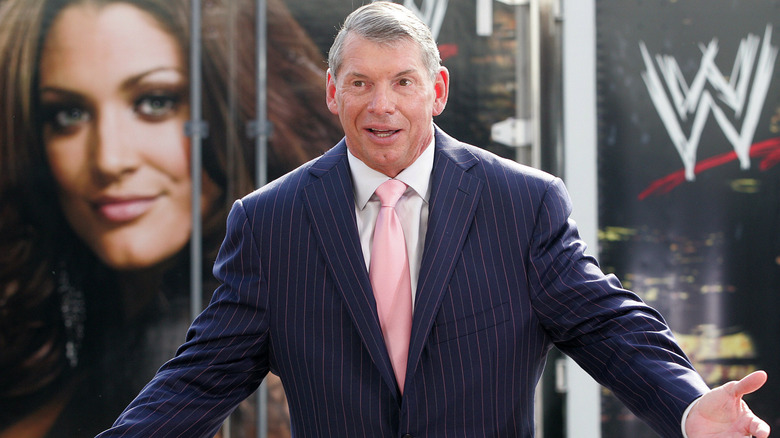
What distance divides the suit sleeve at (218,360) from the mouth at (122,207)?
1.46 metres

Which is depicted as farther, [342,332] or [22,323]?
[22,323]

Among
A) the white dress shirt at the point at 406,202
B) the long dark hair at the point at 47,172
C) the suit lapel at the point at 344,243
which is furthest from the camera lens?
the long dark hair at the point at 47,172

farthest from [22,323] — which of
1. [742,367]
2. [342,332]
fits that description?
[742,367]

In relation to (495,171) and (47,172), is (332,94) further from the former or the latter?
(47,172)

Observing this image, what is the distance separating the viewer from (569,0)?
312cm

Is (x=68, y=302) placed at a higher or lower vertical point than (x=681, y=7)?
lower

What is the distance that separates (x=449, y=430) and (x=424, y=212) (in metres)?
0.44

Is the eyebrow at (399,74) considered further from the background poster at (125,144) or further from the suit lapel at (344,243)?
the background poster at (125,144)

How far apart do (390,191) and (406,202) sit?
0.05 meters

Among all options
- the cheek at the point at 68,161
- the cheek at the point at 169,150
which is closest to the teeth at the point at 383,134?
the cheek at the point at 169,150

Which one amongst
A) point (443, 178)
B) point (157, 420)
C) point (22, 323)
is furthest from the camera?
point (22, 323)

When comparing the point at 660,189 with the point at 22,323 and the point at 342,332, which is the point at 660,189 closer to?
the point at 342,332

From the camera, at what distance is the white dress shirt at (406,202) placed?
1.68 m

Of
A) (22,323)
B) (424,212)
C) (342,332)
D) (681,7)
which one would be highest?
(681,7)
